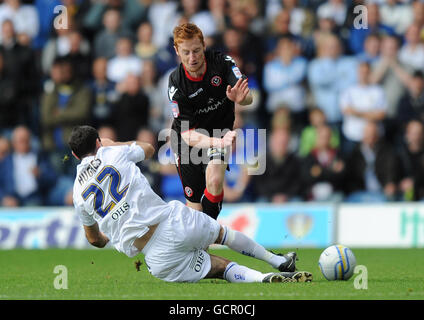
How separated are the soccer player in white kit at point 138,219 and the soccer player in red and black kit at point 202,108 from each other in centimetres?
123

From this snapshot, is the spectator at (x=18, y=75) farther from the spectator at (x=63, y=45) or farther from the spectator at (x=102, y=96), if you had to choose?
the spectator at (x=102, y=96)

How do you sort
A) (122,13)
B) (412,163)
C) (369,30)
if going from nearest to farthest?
(412,163) < (369,30) < (122,13)

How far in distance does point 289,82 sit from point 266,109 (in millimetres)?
680

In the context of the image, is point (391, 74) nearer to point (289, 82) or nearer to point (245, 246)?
point (289, 82)

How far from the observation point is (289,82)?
16.8 m

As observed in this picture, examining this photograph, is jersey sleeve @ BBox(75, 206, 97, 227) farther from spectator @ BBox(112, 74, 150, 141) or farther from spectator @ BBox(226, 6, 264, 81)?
spectator @ BBox(226, 6, 264, 81)

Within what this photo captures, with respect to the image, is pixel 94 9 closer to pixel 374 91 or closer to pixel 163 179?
pixel 163 179

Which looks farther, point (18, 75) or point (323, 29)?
point (18, 75)

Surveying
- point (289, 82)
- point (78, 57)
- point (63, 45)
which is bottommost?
point (289, 82)

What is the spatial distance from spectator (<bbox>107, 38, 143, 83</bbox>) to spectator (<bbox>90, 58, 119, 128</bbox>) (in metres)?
0.14

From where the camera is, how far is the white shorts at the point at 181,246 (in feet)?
28.1

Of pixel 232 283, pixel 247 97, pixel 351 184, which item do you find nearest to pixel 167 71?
pixel 351 184

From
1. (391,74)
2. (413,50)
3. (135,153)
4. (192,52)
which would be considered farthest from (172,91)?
(413,50)

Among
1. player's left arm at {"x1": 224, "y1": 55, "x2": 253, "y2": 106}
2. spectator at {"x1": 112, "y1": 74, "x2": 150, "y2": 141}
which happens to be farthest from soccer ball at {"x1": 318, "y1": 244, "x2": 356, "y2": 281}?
spectator at {"x1": 112, "y1": 74, "x2": 150, "y2": 141}
